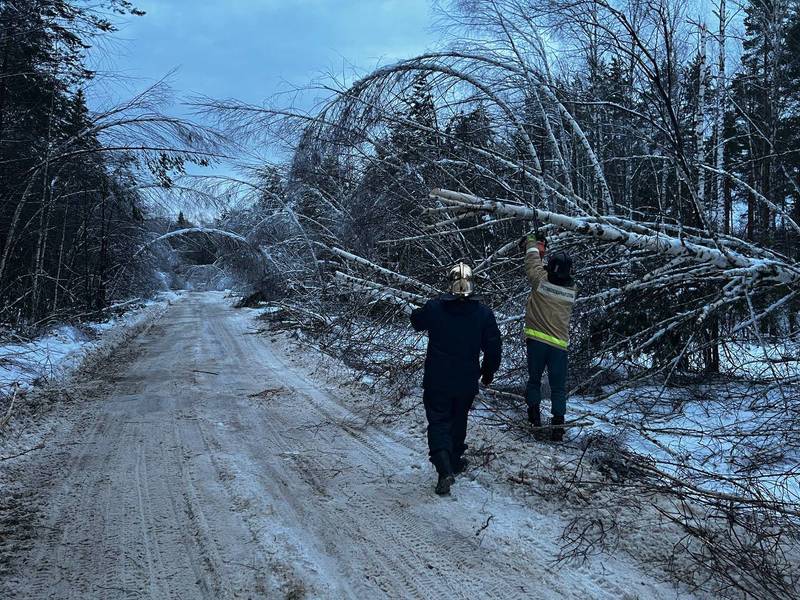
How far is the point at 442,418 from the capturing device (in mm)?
3980

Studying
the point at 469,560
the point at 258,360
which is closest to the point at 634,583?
the point at 469,560

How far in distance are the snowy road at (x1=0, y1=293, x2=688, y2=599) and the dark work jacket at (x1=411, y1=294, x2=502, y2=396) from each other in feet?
2.82

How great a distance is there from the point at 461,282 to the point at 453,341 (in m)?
0.47

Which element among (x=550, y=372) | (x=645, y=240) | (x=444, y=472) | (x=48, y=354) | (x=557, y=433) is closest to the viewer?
(x=444, y=472)

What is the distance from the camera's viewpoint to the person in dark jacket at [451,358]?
13.0 feet

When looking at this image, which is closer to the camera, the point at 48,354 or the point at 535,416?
the point at 535,416

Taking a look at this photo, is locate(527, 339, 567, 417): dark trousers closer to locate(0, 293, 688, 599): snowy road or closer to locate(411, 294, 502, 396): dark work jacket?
locate(411, 294, 502, 396): dark work jacket

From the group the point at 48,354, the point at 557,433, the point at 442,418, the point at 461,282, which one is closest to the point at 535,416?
the point at 557,433

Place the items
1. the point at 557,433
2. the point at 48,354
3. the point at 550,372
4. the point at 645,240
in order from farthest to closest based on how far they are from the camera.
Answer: the point at 48,354 → the point at 550,372 → the point at 557,433 → the point at 645,240

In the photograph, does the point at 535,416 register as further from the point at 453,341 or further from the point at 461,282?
the point at 461,282

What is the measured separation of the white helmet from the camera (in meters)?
3.97

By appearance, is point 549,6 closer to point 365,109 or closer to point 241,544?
point 365,109

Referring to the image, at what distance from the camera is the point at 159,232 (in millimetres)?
25625

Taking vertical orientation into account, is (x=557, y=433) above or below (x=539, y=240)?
below
